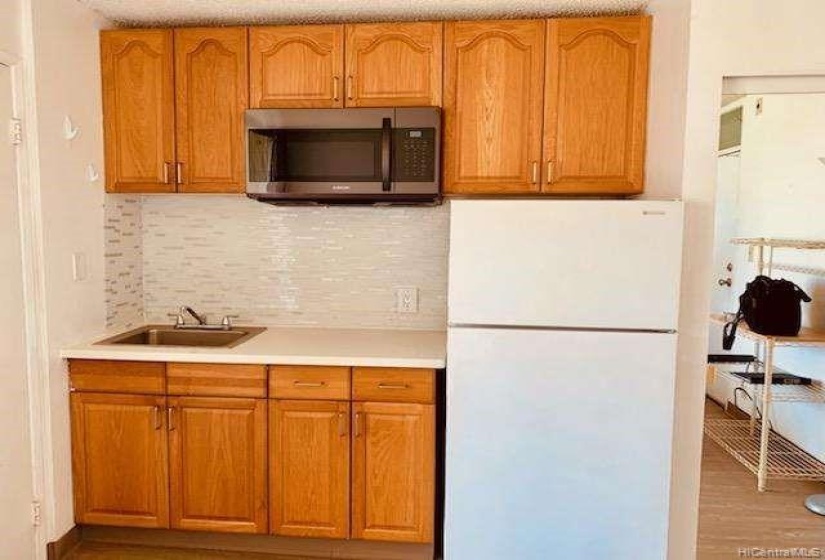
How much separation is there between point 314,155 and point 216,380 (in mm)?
1034

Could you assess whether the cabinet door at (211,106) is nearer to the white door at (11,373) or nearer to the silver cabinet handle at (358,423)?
the white door at (11,373)

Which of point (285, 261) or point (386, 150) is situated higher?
→ point (386, 150)

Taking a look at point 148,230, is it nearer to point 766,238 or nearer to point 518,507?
point 518,507

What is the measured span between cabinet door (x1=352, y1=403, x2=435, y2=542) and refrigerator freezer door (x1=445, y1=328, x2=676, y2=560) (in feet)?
0.50

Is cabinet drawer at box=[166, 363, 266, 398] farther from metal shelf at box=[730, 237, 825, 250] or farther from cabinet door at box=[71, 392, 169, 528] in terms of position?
metal shelf at box=[730, 237, 825, 250]

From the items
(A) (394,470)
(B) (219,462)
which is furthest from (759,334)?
(B) (219,462)

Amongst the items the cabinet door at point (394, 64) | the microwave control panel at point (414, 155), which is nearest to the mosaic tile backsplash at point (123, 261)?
the cabinet door at point (394, 64)

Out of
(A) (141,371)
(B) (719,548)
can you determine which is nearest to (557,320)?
Result: (B) (719,548)

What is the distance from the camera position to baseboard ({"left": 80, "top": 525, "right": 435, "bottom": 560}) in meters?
2.23

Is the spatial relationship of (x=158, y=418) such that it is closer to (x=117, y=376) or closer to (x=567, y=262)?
(x=117, y=376)

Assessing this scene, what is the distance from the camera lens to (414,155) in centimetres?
227

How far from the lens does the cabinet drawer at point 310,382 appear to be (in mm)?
2148

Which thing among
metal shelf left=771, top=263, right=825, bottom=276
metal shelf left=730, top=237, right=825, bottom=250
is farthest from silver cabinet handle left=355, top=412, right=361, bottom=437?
metal shelf left=771, top=263, right=825, bottom=276

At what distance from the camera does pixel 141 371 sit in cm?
221
